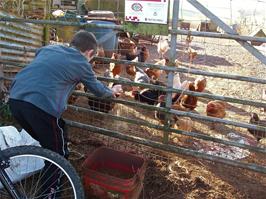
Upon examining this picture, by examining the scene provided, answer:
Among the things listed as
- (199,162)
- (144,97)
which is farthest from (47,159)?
(144,97)

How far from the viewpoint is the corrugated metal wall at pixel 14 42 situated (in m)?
5.30

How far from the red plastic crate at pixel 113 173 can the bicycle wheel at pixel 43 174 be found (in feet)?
0.90

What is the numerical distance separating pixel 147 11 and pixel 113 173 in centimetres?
185

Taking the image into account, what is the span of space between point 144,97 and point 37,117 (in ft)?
9.81

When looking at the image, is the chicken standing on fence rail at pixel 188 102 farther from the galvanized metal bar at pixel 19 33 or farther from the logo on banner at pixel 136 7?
the galvanized metal bar at pixel 19 33

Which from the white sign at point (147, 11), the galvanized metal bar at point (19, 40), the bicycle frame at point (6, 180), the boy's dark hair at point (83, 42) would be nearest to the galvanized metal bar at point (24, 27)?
the galvanized metal bar at point (19, 40)

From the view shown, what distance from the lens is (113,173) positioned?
12.9 ft

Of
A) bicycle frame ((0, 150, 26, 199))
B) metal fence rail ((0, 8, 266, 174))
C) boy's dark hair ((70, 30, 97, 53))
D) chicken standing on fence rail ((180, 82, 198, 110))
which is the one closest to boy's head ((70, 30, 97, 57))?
boy's dark hair ((70, 30, 97, 53))

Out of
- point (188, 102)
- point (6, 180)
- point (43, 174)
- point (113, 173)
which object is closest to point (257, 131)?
point (188, 102)

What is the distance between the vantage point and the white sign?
3885mm

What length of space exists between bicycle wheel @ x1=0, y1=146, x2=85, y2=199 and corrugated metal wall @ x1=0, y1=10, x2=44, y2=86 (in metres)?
2.03

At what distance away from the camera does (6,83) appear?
5.63 meters

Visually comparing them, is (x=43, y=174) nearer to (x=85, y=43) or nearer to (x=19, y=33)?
(x=85, y=43)

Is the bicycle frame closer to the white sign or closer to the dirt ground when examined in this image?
the dirt ground
